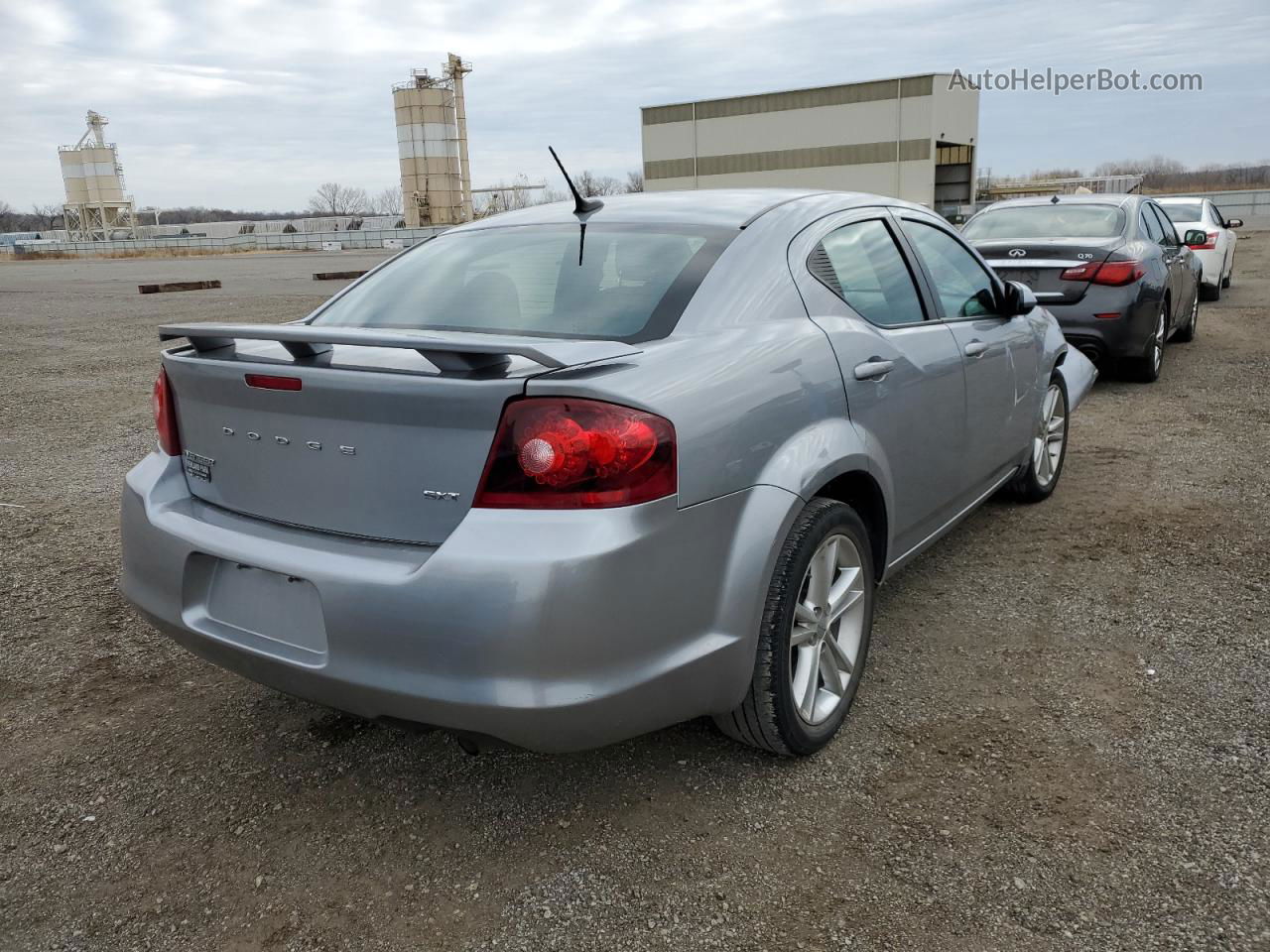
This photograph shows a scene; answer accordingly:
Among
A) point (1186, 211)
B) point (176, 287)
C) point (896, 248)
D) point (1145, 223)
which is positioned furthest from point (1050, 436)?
point (176, 287)

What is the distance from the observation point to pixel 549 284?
115 inches

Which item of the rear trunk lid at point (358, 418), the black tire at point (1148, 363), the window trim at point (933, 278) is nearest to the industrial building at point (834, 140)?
the black tire at point (1148, 363)

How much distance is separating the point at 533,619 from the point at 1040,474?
374cm

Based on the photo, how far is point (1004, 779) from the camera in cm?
268

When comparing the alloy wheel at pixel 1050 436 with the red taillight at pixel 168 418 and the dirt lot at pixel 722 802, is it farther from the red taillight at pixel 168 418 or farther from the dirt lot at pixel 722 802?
the red taillight at pixel 168 418

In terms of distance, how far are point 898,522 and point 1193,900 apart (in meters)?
Answer: 1.34

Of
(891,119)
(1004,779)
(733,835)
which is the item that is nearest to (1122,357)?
(1004,779)

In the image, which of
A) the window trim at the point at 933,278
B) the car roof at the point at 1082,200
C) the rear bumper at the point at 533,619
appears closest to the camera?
the rear bumper at the point at 533,619

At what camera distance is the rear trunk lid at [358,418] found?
2.12 metres

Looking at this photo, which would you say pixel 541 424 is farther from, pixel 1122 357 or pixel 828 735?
pixel 1122 357

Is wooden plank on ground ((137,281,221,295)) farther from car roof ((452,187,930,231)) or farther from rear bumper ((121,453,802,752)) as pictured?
rear bumper ((121,453,802,752))

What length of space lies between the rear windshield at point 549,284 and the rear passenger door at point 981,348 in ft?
4.13

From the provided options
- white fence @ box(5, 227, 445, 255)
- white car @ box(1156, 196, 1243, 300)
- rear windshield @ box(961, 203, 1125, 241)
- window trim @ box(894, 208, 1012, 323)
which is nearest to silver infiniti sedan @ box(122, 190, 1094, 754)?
window trim @ box(894, 208, 1012, 323)

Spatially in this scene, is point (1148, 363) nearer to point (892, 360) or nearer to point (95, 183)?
point (892, 360)
